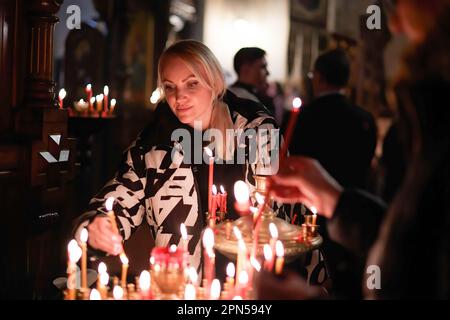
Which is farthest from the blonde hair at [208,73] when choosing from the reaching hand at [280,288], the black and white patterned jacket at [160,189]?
the reaching hand at [280,288]

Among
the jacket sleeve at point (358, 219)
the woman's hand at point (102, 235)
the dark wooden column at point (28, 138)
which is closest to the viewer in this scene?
the jacket sleeve at point (358, 219)

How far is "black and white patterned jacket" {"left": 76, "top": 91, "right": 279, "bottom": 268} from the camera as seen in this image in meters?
2.88

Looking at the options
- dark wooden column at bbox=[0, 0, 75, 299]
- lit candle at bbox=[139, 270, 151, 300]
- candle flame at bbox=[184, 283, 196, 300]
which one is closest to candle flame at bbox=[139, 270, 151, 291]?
lit candle at bbox=[139, 270, 151, 300]

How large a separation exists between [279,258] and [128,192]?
1251mm

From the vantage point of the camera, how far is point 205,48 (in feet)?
9.92

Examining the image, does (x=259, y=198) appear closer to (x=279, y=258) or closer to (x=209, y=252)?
(x=209, y=252)

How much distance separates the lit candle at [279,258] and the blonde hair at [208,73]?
1.14 m

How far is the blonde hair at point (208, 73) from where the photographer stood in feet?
9.62

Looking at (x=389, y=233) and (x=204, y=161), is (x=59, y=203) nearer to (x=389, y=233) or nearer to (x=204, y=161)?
(x=204, y=161)

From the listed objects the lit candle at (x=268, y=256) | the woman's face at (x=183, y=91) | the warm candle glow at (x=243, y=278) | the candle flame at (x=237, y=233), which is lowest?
the warm candle glow at (x=243, y=278)

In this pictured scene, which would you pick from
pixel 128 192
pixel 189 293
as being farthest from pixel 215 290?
pixel 128 192

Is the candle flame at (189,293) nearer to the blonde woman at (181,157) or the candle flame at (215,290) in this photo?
the candle flame at (215,290)
